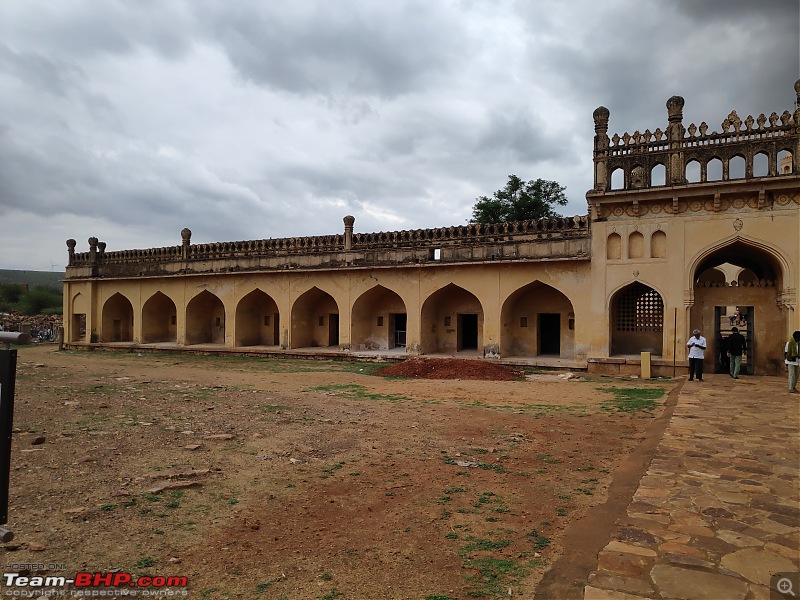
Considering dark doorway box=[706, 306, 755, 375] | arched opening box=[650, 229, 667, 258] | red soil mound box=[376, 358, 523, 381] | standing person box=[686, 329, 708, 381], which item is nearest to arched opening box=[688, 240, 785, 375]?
dark doorway box=[706, 306, 755, 375]

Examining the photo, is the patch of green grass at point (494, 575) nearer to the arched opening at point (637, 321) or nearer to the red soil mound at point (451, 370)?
the red soil mound at point (451, 370)

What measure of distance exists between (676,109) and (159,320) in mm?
22715

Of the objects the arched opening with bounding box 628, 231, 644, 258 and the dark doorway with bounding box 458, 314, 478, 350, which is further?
the dark doorway with bounding box 458, 314, 478, 350

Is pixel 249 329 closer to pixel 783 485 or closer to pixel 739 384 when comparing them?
pixel 739 384

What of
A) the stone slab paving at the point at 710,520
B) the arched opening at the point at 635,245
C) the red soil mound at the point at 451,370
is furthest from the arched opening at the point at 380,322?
the stone slab paving at the point at 710,520

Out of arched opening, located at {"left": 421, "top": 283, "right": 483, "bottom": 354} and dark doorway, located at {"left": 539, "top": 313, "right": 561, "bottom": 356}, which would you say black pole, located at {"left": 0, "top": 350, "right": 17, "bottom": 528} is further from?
dark doorway, located at {"left": 539, "top": 313, "right": 561, "bottom": 356}

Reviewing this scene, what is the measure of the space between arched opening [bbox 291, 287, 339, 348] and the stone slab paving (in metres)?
15.7

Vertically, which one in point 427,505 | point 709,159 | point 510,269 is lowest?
point 427,505

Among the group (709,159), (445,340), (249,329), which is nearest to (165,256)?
(249,329)

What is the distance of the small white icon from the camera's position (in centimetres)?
271

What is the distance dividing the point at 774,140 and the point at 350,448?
13048 mm

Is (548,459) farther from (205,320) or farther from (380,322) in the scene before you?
(205,320)

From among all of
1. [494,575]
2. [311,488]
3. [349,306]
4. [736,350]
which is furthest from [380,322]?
[494,575]

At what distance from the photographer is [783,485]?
172 inches
